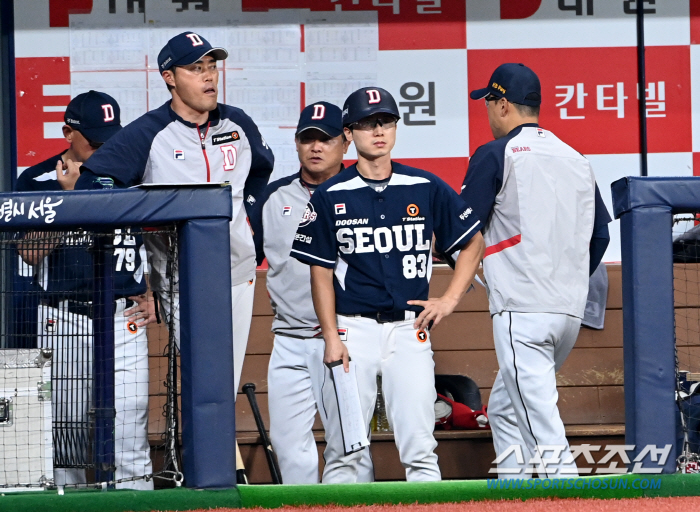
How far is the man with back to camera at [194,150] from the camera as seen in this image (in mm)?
3527

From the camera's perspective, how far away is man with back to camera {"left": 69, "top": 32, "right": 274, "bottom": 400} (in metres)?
3.53

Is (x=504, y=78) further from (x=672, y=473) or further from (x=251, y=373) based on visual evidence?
(x=251, y=373)

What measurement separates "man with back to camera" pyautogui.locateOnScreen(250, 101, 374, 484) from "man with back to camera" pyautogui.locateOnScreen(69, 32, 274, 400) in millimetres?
288

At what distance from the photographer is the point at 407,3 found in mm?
5332

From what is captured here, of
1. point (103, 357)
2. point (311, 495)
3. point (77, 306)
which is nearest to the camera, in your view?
point (311, 495)

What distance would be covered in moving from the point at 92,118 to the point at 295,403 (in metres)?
1.44

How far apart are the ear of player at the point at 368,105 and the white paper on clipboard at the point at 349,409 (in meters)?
0.84

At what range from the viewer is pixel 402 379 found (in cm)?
324

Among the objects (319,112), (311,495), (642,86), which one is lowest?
(311,495)

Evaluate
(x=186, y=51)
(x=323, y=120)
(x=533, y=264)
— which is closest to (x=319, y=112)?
(x=323, y=120)

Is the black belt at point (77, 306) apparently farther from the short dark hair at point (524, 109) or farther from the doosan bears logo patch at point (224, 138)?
the short dark hair at point (524, 109)

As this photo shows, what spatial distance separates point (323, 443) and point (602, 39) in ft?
8.72

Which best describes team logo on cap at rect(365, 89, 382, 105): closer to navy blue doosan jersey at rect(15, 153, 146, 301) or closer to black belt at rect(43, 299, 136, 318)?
navy blue doosan jersey at rect(15, 153, 146, 301)

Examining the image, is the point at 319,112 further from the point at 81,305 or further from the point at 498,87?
the point at 81,305
